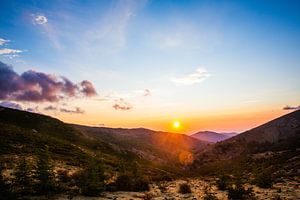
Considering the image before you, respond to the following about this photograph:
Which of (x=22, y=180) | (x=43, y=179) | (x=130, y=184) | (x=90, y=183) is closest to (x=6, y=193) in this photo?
(x=22, y=180)

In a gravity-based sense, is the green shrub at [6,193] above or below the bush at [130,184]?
above

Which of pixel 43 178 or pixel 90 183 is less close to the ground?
pixel 43 178

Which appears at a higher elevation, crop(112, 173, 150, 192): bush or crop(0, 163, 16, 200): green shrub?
crop(0, 163, 16, 200): green shrub

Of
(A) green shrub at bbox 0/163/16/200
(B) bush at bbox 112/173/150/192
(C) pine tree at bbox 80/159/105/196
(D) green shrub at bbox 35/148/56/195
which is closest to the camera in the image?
(A) green shrub at bbox 0/163/16/200

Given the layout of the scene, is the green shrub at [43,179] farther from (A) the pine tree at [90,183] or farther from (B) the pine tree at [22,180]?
(A) the pine tree at [90,183]

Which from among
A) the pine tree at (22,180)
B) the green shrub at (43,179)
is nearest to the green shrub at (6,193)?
the pine tree at (22,180)

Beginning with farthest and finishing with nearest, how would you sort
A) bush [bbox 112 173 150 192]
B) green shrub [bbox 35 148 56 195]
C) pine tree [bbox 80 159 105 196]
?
bush [bbox 112 173 150 192], pine tree [bbox 80 159 105 196], green shrub [bbox 35 148 56 195]

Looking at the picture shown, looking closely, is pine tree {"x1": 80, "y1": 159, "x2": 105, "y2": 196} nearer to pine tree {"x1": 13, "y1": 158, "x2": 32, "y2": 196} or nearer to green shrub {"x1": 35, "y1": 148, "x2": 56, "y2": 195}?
green shrub {"x1": 35, "y1": 148, "x2": 56, "y2": 195}

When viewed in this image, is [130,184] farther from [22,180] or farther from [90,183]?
[22,180]

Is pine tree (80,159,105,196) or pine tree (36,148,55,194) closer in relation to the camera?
pine tree (36,148,55,194)

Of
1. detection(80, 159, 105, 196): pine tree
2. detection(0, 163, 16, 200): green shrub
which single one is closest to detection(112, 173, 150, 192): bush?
detection(80, 159, 105, 196): pine tree

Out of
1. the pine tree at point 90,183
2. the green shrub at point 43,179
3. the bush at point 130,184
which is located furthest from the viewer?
the bush at point 130,184

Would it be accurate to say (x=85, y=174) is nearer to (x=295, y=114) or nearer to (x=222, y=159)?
(x=222, y=159)

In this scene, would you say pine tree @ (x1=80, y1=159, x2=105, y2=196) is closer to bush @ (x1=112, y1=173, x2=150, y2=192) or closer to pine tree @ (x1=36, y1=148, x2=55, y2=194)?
pine tree @ (x1=36, y1=148, x2=55, y2=194)
